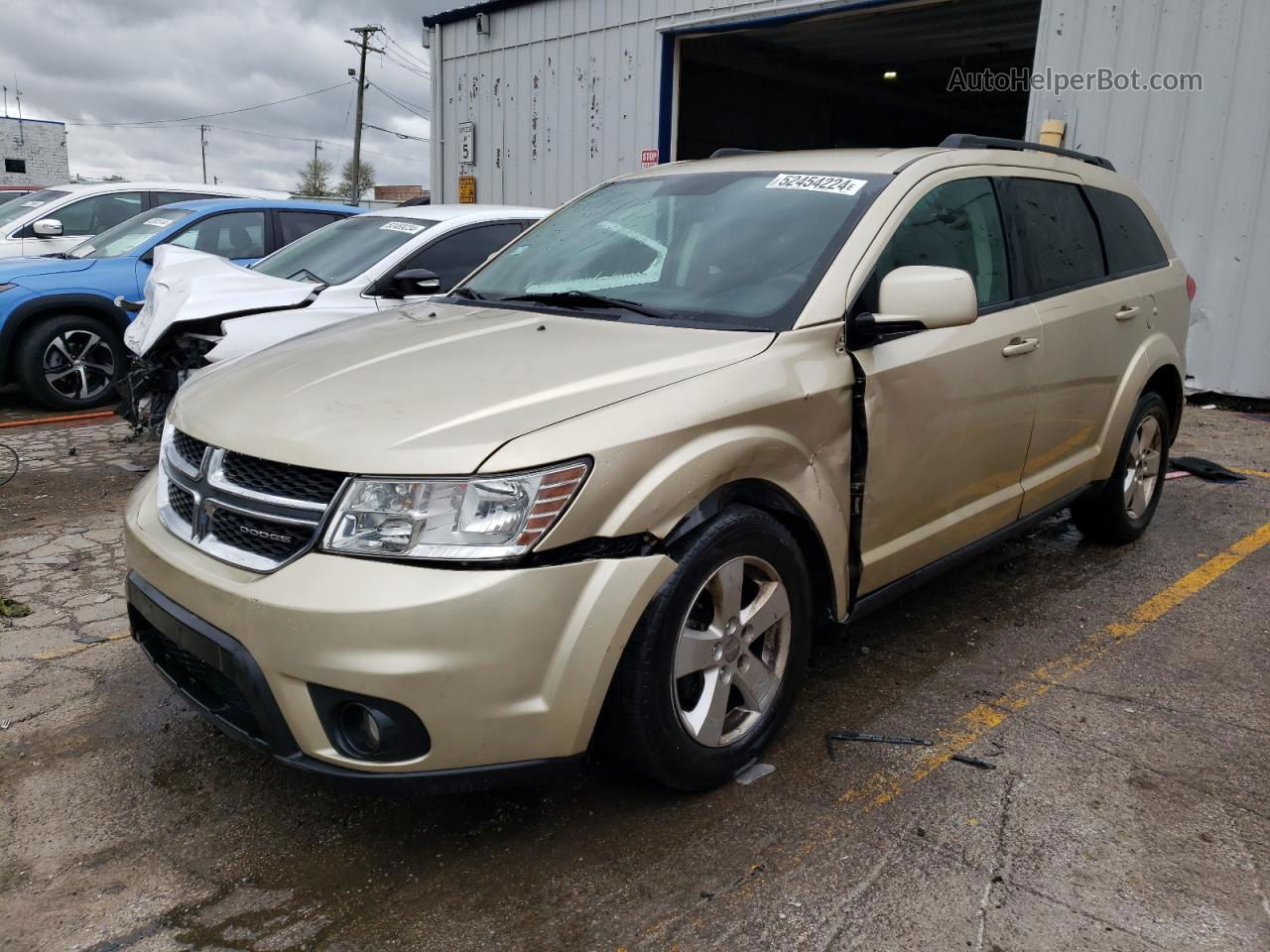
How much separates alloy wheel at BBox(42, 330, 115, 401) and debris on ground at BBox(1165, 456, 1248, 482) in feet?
25.6

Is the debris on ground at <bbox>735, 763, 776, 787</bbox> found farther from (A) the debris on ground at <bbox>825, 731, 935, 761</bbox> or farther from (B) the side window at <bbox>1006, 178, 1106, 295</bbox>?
(B) the side window at <bbox>1006, 178, 1106, 295</bbox>

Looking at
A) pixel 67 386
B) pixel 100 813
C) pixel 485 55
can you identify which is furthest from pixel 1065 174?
pixel 485 55

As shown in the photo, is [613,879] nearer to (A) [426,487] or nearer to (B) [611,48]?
(A) [426,487]

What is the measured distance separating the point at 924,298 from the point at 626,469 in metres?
1.12

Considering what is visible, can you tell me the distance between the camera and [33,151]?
50156mm

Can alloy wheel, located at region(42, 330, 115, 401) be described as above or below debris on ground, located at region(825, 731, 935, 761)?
above

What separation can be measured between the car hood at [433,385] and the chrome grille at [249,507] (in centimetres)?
4

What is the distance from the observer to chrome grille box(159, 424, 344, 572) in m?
2.25

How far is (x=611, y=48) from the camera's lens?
11.9 m

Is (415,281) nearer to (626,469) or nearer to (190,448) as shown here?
(190,448)

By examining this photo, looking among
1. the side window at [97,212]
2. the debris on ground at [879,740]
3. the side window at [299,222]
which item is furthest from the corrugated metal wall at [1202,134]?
the side window at [97,212]

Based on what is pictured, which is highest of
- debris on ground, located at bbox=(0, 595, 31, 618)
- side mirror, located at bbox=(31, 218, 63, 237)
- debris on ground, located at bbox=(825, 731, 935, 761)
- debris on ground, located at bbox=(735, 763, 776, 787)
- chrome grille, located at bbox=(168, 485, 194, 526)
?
side mirror, located at bbox=(31, 218, 63, 237)

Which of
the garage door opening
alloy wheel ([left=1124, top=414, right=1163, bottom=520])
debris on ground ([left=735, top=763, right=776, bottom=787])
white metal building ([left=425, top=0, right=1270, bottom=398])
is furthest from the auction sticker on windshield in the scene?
the garage door opening

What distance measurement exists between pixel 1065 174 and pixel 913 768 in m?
2.66
